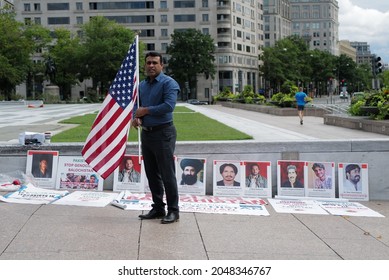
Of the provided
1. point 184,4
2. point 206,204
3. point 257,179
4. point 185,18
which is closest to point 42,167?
point 206,204

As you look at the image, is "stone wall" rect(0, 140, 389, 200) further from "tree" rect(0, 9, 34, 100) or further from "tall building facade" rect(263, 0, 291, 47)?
"tall building facade" rect(263, 0, 291, 47)

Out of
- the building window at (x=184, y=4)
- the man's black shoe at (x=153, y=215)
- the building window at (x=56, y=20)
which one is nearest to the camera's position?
the man's black shoe at (x=153, y=215)

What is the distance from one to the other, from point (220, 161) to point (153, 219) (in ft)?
8.16

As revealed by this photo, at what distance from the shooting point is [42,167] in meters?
9.38

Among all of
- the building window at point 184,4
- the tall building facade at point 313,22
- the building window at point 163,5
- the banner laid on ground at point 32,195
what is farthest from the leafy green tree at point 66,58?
the tall building facade at point 313,22

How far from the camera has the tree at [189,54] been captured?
10238cm

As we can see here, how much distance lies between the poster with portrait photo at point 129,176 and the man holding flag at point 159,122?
6.83ft

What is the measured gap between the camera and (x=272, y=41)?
509ft

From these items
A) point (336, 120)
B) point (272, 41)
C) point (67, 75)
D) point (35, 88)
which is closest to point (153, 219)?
point (336, 120)

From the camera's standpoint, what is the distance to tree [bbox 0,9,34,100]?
236ft

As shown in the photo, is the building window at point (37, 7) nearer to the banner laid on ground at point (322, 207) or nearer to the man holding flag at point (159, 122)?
the banner laid on ground at point (322, 207)

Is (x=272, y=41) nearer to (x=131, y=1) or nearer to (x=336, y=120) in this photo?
(x=131, y=1)

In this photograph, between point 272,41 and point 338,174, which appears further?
point 272,41

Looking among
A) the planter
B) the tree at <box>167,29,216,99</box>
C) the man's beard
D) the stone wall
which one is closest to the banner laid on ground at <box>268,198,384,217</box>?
the stone wall
